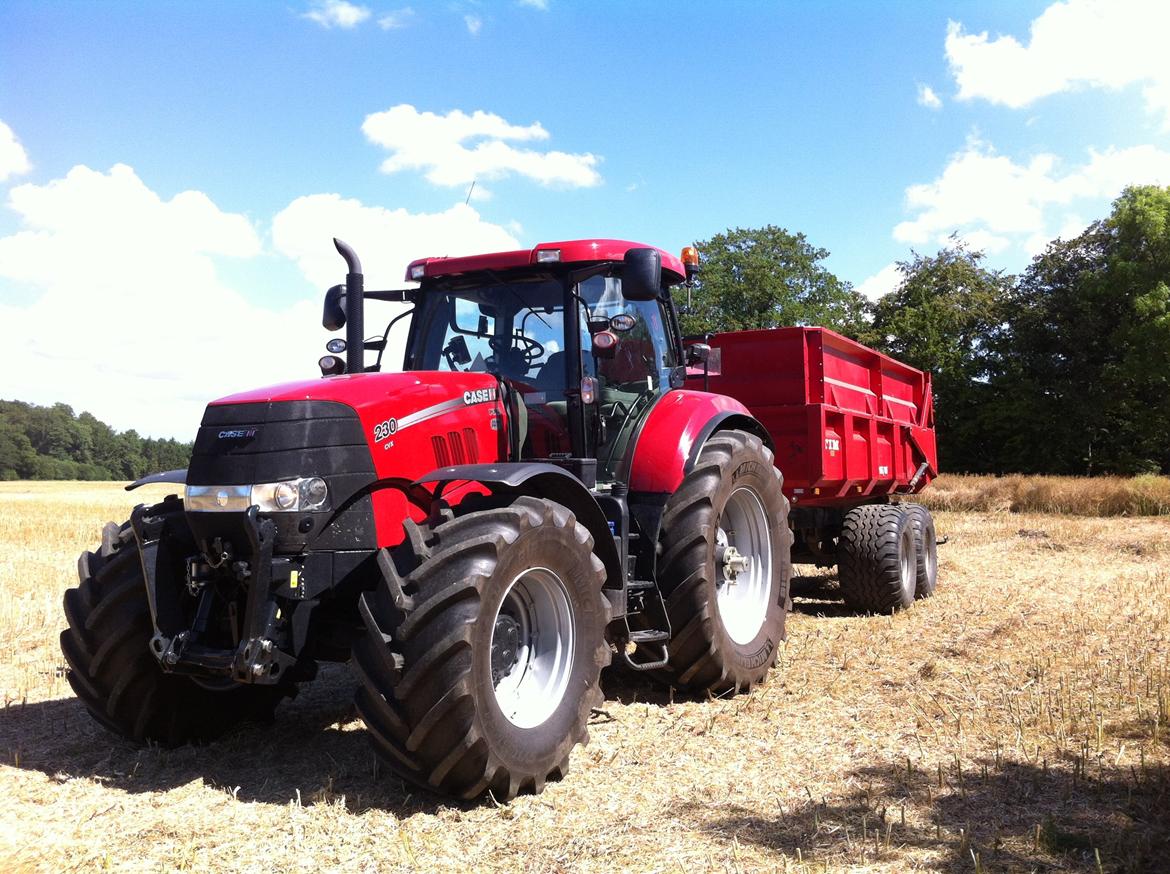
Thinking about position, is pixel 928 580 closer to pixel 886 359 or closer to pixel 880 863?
pixel 886 359

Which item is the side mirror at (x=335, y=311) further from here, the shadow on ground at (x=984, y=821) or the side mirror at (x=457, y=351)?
the shadow on ground at (x=984, y=821)

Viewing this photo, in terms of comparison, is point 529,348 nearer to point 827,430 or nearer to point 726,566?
point 726,566

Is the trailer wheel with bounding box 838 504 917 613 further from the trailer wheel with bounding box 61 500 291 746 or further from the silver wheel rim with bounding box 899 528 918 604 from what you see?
the trailer wheel with bounding box 61 500 291 746

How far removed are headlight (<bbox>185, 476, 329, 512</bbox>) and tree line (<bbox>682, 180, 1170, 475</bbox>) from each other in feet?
94.3

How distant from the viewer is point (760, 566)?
251 inches

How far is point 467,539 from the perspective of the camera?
396 centimetres

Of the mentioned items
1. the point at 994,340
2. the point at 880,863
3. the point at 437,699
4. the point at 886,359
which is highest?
the point at 994,340

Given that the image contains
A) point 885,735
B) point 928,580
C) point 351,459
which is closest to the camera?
point 351,459

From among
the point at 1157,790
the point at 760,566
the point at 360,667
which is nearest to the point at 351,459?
the point at 360,667

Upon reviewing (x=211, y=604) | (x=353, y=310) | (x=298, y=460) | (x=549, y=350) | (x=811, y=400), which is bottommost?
(x=211, y=604)

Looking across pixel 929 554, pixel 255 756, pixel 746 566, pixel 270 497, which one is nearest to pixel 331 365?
pixel 270 497

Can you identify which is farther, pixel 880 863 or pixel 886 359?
pixel 886 359

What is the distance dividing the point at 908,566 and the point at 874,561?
2.32ft

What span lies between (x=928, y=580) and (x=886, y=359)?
2178mm
